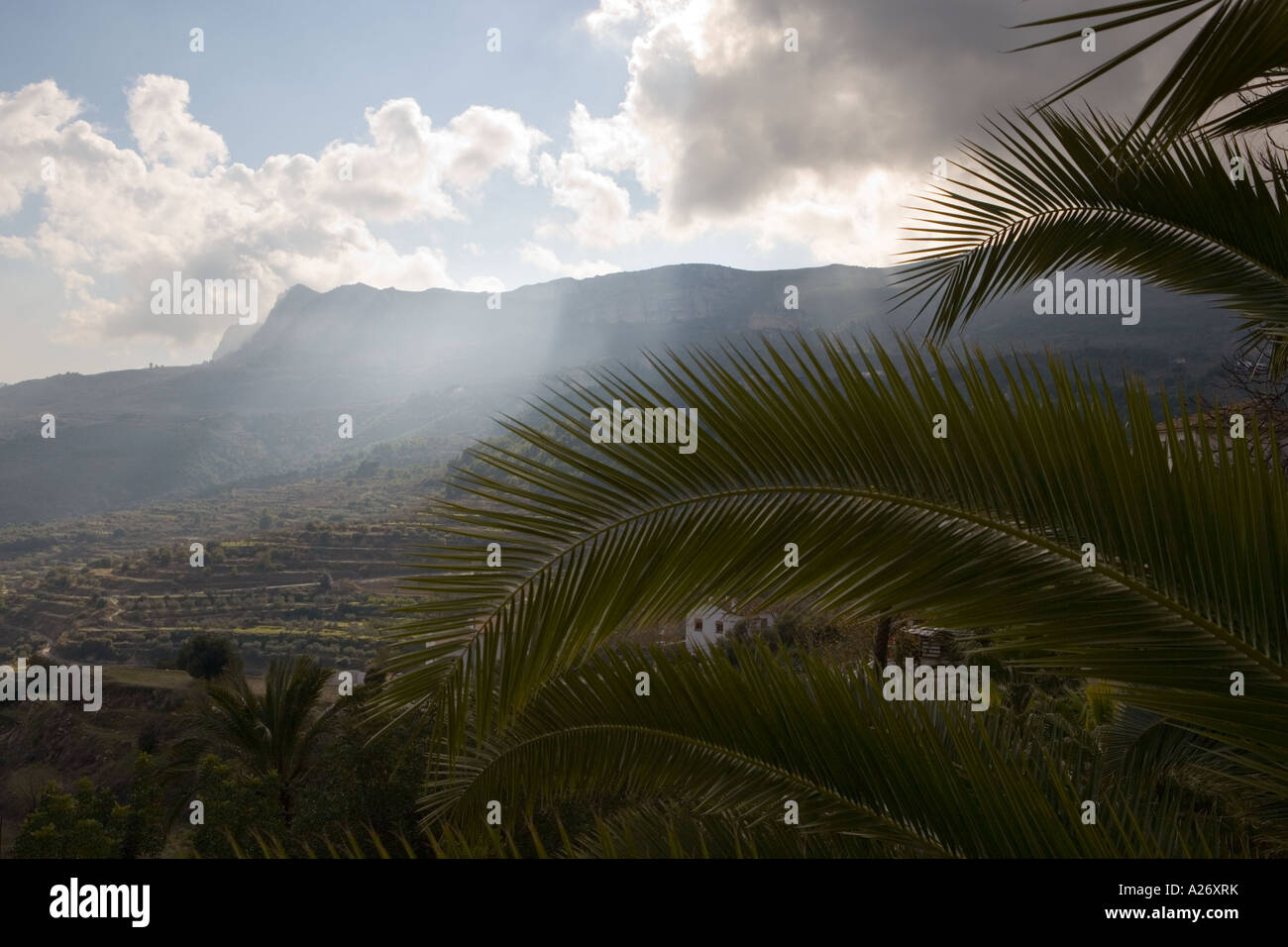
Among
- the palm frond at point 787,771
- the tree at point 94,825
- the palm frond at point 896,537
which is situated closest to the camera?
the palm frond at point 896,537

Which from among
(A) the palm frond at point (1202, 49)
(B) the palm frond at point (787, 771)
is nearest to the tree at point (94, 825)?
(B) the palm frond at point (787, 771)

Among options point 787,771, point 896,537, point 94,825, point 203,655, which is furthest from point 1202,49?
point 203,655

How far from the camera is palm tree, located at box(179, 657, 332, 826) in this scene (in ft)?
48.5

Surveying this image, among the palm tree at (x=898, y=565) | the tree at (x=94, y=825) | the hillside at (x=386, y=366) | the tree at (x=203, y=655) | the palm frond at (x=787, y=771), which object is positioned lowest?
the tree at (x=94, y=825)

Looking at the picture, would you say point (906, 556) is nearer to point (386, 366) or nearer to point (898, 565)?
point (898, 565)

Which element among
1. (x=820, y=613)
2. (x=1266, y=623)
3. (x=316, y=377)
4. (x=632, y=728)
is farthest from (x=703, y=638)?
(x=316, y=377)

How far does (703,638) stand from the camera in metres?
2.55

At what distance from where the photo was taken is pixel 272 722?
15.0 m

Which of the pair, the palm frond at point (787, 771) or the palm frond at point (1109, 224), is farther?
the palm frond at point (1109, 224)

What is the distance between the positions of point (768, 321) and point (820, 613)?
136 meters

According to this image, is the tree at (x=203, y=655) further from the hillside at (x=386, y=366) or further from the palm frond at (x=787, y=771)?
the palm frond at (x=787, y=771)

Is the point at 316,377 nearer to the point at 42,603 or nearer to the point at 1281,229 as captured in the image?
the point at 42,603

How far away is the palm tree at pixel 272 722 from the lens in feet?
48.5
